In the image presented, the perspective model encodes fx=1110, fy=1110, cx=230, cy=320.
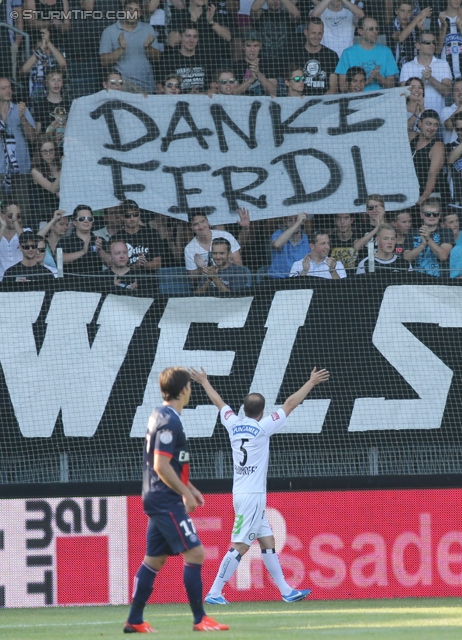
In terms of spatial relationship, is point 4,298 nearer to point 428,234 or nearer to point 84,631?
point 84,631

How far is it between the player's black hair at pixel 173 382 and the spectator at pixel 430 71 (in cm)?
700

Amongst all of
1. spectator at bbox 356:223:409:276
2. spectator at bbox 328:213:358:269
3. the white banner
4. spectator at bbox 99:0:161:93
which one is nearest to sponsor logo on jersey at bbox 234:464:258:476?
spectator at bbox 328:213:358:269

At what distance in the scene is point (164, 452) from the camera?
21.4 feet

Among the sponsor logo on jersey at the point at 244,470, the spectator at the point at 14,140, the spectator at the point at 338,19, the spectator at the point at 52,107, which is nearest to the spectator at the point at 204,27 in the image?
the spectator at the point at 338,19

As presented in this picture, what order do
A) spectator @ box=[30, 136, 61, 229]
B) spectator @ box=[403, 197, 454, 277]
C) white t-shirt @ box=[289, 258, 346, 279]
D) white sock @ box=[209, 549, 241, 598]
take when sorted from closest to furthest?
white sock @ box=[209, 549, 241, 598], white t-shirt @ box=[289, 258, 346, 279], spectator @ box=[403, 197, 454, 277], spectator @ box=[30, 136, 61, 229]

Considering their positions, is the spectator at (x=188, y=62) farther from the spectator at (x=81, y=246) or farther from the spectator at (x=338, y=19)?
the spectator at (x=81, y=246)

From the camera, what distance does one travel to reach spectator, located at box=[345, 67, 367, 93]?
Result: 1240cm

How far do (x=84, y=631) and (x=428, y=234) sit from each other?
219 inches

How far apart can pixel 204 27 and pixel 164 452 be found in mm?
7392

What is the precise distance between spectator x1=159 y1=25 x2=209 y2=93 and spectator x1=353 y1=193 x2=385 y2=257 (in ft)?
8.00

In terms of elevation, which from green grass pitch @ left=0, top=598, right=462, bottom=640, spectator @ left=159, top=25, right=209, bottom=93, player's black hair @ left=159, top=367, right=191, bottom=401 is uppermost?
spectator @ left=159, top=25, right=209, bottom=93

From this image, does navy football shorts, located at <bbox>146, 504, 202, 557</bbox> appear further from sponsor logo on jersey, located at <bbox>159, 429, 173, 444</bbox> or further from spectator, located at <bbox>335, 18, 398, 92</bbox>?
spectator, located at <bbox>335, 18, 398, 92</bbox>

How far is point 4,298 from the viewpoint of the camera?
10.0 metres

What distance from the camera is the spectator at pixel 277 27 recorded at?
12.7 metres
